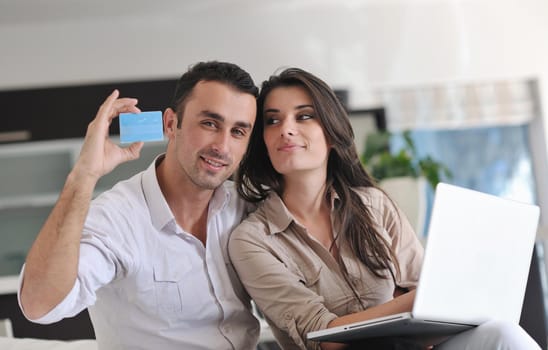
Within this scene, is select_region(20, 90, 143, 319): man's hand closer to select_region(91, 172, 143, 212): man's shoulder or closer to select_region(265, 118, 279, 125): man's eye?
select_region(91, 172, 143, 212): man's shoulder

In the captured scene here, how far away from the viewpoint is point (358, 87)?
5.55 metres

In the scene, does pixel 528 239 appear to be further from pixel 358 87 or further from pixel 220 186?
pixel 358 87

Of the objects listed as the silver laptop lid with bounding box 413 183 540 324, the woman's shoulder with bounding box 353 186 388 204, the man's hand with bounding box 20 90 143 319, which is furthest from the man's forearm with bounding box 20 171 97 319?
the woman's shoulder with bounding box 353 186 388 204

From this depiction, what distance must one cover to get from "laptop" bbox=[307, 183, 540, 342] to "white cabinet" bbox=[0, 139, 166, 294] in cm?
364

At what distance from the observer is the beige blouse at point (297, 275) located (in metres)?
1.73

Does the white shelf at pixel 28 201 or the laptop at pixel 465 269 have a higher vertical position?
the laptop at pixel 465 269

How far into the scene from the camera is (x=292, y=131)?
188 centimetres

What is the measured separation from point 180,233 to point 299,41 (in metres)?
4.00

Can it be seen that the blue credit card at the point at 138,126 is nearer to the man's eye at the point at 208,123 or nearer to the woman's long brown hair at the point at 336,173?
the man's eye at the point at 208,123

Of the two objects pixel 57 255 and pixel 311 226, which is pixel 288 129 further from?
pixel 57 255

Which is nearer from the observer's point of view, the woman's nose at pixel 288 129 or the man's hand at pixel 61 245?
the man's hand at pixel 61 245

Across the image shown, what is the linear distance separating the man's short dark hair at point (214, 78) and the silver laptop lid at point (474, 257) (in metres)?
0.68

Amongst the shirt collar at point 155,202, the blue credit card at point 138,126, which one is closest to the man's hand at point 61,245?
the blue credit card at point 138,126

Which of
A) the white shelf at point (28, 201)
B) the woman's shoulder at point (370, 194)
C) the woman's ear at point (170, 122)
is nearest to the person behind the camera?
the woman's ear at point (170, 122)
